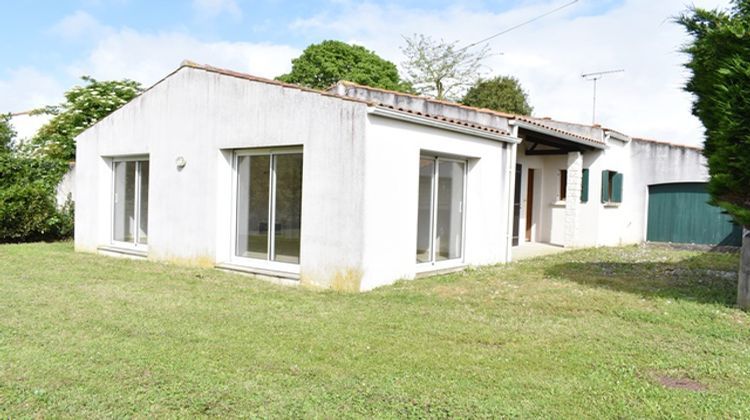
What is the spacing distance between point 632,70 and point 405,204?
16913 millimetres

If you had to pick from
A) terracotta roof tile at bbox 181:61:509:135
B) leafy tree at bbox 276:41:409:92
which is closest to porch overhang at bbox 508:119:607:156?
terracotta roof tile at bbox 181:61:509:135

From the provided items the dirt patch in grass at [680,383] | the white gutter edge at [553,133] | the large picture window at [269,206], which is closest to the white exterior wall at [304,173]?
the large picture window at [269,206]

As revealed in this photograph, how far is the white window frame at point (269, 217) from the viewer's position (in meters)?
9.96

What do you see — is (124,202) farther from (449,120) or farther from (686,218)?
(686,218)

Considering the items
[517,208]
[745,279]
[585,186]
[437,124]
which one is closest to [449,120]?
[437,124]

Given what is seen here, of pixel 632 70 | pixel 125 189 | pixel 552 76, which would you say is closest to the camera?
pixel 125 189

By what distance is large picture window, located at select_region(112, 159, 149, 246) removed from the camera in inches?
512

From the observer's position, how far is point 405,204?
9.37 metres

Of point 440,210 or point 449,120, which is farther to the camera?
point 440,210

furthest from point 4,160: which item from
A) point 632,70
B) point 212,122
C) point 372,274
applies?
point 632,70

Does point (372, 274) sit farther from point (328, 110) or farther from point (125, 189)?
point (125, 189)

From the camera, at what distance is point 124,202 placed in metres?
13.5

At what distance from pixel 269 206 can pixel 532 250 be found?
26.5 feet

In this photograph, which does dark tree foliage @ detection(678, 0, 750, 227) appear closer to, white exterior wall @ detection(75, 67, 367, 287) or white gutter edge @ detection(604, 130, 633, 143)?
white exterior wall @ detection(75, 67, 367, 287)
